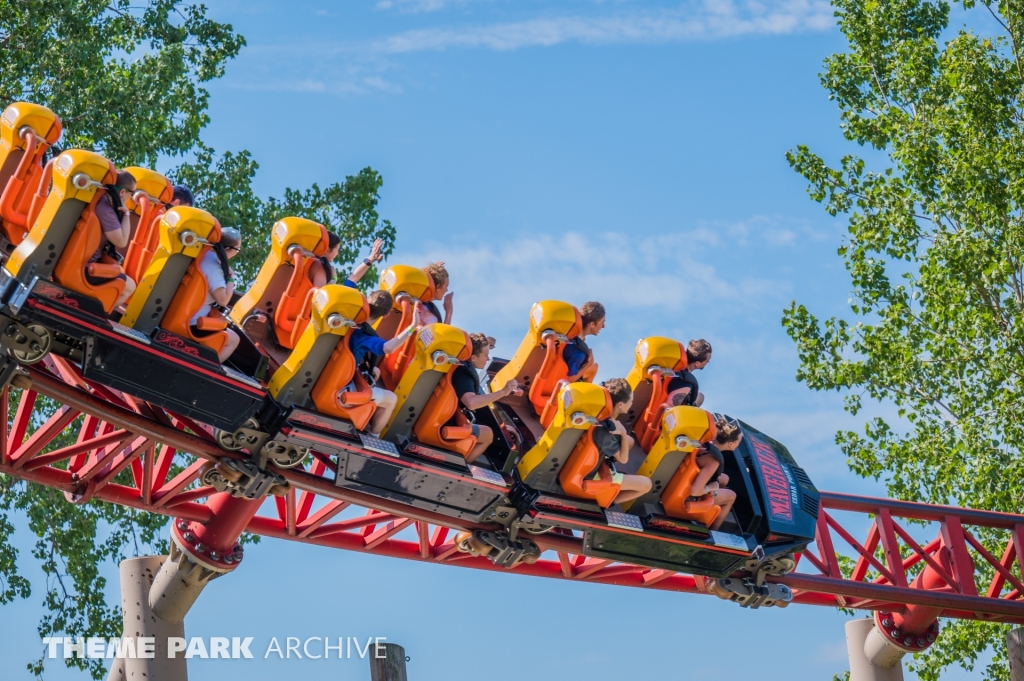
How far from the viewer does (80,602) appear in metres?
16.8

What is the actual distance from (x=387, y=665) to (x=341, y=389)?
1.90 m

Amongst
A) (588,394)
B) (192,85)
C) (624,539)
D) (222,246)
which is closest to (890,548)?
(624,539)

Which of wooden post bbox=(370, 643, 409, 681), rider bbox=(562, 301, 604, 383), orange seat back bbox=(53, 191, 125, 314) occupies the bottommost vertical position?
wooden post bbox=(370, 643, 409, 681)

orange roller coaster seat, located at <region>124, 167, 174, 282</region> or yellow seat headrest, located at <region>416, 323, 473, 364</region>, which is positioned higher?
orange roller coaster seat, located at <region>124, 167, 174, 282</region>

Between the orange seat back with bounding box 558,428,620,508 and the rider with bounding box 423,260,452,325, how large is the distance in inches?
49.3

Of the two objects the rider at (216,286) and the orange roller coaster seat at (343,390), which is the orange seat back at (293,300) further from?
the rider at (216,286)

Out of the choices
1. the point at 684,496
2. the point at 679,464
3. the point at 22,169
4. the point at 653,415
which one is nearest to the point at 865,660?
the point at 684,496

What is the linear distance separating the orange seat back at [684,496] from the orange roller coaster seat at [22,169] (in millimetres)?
4805

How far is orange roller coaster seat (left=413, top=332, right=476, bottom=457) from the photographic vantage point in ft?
31.2

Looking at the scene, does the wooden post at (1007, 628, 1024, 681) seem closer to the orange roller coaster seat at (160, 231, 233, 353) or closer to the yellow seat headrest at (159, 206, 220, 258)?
the orange roller coaster seat at (160, 231, 233, 353)

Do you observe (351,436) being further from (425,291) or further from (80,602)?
(80,602)

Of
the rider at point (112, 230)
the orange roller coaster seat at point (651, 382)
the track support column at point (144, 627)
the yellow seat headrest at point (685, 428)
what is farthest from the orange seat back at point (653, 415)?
the rider at point (112, 230)

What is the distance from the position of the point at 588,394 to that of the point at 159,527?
9008 millimetres

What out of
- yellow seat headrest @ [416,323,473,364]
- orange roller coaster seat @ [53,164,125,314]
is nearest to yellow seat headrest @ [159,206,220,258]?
orange roller coaster seat @ [53,164,125,314]
